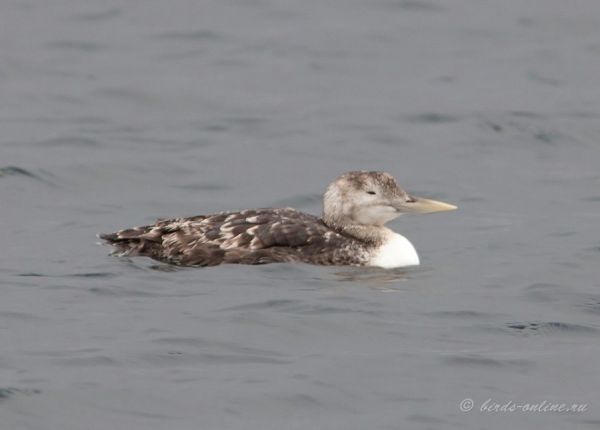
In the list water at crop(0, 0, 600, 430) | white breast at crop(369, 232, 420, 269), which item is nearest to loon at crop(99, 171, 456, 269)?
white breast at crop(369, 232, 420, 269)

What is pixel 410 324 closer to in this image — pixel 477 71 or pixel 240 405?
pixel 240 405

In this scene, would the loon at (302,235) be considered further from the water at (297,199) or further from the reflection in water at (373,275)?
the water at (297,199)

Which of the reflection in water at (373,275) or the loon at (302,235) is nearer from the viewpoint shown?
the reflection in water at (373,275)

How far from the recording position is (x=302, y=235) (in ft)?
46.4

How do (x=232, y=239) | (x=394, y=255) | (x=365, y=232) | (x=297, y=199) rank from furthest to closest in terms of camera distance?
(x=297, y=199), (x=365, y=232), (x=394, y=255), (x=232, y=239)

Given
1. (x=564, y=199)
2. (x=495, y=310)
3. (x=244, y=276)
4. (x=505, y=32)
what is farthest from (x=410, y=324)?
(x=505, y=32)

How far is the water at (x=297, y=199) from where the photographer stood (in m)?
10.9

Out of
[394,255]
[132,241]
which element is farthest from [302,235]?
[132,241]

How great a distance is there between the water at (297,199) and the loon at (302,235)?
0.18 m

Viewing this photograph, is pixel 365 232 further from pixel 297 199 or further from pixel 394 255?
pixel 297 199

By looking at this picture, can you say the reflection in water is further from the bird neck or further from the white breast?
the bird neck

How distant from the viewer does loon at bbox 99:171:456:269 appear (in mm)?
14055

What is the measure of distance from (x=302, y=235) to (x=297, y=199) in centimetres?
372

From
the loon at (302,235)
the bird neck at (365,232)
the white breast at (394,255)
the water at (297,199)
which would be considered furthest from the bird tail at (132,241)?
the white breast at (394,255)
